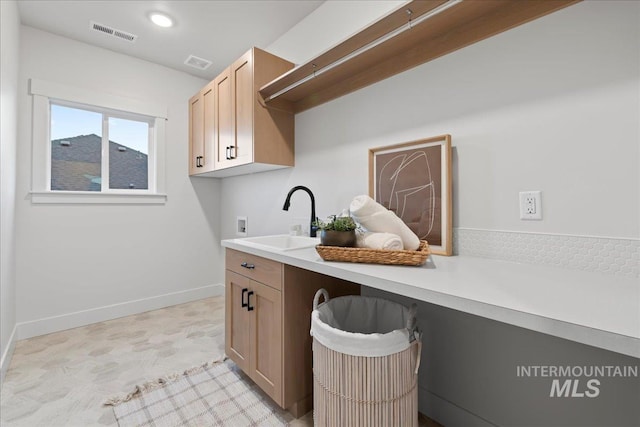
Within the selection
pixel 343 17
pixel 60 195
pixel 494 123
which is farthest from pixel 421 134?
pixel 60 195

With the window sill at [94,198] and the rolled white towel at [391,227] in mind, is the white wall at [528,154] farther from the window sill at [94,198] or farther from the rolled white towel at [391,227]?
the window sill at [94,198]

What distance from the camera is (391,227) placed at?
1.24 m

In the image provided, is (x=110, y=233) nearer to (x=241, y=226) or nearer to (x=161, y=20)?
(x=241, y=226)

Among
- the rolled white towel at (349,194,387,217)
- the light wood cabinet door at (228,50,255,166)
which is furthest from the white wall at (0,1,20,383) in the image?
the rolled white towel at (349,194,387,217)

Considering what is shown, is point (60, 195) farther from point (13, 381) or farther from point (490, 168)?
point (490, 168)

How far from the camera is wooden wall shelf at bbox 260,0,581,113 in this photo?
1151 millimetres

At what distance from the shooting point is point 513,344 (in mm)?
1122

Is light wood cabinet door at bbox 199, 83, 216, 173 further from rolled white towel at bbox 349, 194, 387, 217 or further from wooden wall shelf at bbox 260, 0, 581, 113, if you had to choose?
rolled white towel at bbox 349, 194, 387, 217

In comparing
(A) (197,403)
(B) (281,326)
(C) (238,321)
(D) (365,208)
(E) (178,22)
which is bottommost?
(A) (197,403)

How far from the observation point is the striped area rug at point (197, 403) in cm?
137

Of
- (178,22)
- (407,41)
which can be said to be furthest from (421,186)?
(178,22)

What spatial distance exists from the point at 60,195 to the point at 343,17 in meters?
2.67

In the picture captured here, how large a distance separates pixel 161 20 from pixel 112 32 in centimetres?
51

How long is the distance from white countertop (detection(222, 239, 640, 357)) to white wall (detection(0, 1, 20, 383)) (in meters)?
1.91
